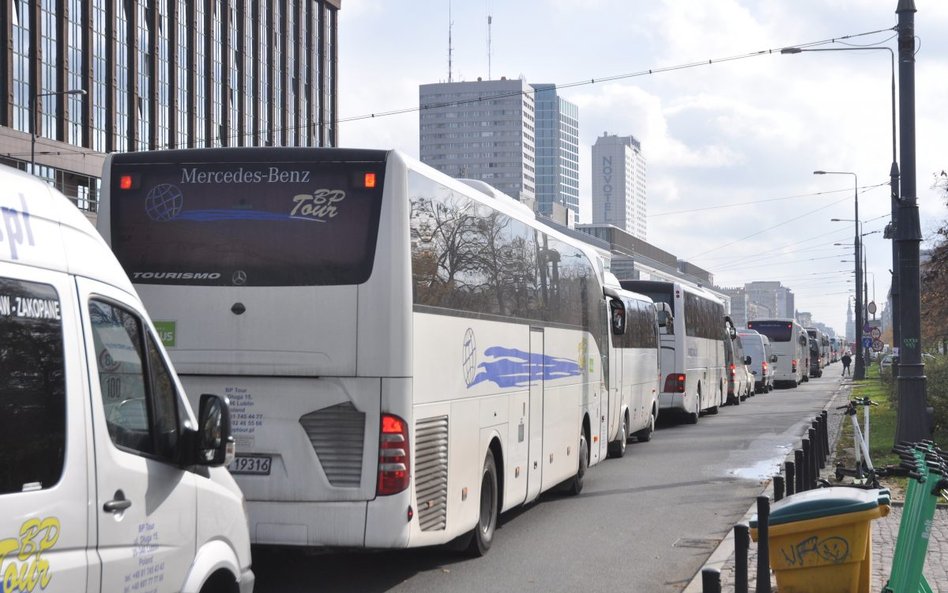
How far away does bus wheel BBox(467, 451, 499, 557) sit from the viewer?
10.0m

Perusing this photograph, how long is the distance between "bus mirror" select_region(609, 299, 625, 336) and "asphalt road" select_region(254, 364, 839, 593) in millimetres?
2034

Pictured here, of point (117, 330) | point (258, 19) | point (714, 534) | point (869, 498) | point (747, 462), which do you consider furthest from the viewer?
point (258, 19)

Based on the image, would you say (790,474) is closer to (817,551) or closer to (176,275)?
(817,551)

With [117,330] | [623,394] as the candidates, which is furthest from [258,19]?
[117,330]

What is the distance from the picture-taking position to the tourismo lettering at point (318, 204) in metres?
8.47

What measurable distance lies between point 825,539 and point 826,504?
0.82 feet

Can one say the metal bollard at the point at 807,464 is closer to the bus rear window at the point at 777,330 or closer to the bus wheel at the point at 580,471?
the bus wheel at the point at 580,471

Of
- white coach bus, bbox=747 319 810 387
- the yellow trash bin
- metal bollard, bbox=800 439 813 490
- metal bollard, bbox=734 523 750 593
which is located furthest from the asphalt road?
white coach bus, bbox=747 319 810 387

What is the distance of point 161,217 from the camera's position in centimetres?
870

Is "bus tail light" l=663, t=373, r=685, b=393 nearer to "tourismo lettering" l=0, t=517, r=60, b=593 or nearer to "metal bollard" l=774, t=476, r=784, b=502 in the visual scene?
"metal bollard" l=774, t=476, r=784, b=502

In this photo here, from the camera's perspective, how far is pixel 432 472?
28.4ft

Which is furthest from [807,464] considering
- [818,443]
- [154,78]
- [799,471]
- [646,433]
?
[154,78]

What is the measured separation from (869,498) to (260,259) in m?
4.33

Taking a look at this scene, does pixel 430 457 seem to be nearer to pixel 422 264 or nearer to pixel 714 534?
pixel 422 264
